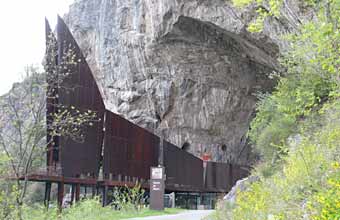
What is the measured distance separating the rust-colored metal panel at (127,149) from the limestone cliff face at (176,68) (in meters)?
5.11

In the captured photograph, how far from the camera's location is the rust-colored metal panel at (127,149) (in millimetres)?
25281

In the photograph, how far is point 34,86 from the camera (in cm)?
689

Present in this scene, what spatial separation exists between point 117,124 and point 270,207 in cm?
2153

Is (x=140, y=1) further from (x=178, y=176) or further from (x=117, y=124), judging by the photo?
(x=178, y=176)

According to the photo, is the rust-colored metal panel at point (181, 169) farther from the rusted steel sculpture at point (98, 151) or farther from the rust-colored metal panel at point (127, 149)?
the rust-colored metal panel at point (127, 149)

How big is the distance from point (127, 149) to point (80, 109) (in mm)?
4669

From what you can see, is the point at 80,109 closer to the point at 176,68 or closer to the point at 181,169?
the point at 176,68

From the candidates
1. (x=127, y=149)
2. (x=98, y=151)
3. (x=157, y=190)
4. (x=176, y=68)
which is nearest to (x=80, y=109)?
(x=98, y=151)

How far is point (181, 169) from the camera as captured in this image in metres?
32.4

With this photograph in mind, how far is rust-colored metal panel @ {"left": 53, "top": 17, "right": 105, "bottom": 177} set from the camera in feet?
73.0

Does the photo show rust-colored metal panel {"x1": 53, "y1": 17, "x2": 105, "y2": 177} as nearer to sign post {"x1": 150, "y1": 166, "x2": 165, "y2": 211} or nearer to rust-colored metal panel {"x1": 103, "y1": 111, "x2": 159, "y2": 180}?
rust-colored metal panel {"x1": 103, "y1": 111, "x2": 159, "y2": 180}

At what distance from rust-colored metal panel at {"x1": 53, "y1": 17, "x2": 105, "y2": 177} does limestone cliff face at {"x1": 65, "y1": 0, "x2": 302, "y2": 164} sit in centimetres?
614

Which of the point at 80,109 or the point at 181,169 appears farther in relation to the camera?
the point at 181,169

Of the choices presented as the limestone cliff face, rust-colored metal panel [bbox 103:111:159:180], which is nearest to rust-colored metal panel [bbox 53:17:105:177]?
rust-colored metal panel [bbox 103:111:159:180]
